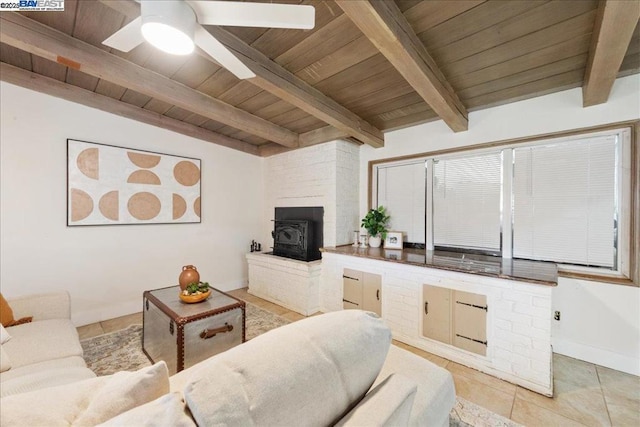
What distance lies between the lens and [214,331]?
78.6 inches

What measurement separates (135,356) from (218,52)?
8.53 ft

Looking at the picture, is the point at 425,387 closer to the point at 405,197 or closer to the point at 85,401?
the point at 85,401

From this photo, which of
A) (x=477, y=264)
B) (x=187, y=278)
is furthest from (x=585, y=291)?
(x=187, y=278)

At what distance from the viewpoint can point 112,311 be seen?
322 centimetres

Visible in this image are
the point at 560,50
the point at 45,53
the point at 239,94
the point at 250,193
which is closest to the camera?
the point at 560,50

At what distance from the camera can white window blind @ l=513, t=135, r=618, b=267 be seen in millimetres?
2242

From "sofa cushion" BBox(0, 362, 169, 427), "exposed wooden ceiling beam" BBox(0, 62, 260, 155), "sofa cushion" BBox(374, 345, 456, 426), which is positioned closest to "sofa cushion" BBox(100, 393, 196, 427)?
"sofa cushion" BBox(0, 362, 169, 427)

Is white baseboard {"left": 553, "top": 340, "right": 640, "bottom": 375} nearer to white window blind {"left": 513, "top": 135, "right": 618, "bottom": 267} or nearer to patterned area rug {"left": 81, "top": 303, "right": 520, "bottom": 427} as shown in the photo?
white window blind {"left": 513, "top": 135, "right": 618, "bottom": 267}

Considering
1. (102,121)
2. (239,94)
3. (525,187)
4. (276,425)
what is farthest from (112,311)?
(525,187)

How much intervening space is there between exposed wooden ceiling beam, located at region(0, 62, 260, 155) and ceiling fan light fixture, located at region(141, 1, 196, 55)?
2379 millimetres

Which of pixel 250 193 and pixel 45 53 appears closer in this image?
pixel 45 53

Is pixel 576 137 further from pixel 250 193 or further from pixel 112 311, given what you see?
pixel 112 311

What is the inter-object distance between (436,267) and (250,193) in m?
3.33

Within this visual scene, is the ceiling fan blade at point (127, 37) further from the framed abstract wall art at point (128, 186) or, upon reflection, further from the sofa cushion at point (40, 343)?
the framed abstract wall art at point (128, 186)
